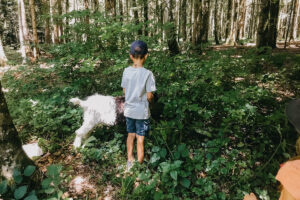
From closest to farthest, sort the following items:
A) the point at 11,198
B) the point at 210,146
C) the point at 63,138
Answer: the point at 11,198
the point at 210,146
the point at 63,138

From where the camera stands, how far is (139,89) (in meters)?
2.62

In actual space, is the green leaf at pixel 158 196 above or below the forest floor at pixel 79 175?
above

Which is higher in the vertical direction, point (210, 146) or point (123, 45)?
point (123, 45)

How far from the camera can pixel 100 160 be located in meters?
3.19

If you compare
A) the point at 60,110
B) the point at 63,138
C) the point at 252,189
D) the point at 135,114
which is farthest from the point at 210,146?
the point at 60,110

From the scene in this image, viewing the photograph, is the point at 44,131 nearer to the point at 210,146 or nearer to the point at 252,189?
the point at 210,146

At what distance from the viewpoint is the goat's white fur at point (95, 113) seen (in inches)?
137

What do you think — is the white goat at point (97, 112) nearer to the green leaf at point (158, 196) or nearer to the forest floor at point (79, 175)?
the forest floor at point (79, 175)

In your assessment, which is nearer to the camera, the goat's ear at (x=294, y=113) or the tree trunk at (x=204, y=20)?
the goat's ear at (x=294, y=113)

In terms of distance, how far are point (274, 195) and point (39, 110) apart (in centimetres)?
439

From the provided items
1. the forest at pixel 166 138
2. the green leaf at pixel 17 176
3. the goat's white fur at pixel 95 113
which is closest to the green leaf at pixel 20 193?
the forest at pixel 166 138

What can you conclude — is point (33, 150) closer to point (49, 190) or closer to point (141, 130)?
point (49, 190)

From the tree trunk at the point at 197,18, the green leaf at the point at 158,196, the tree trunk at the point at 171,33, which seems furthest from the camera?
the tree trunk at the point at 197,18

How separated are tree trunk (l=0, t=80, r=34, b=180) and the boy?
1.40 metres
